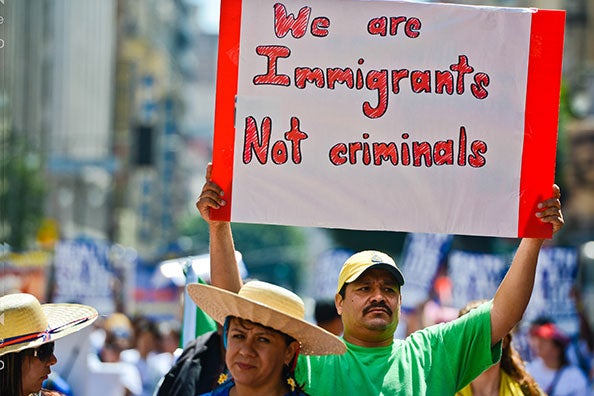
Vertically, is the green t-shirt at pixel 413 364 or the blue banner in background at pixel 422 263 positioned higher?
the green t-shirt at pixel 413 364

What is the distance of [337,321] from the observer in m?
7.03

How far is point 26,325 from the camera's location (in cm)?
445

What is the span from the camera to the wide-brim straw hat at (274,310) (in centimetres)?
439

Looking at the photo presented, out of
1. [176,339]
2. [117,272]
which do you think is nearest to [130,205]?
[117,272]

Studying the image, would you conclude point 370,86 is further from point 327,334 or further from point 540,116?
point 327,334

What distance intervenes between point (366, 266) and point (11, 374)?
1.46 meters

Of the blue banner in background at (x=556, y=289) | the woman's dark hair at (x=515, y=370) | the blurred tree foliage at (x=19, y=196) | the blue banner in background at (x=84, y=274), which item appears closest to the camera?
the woman's dark hair at (x=515, y=370)

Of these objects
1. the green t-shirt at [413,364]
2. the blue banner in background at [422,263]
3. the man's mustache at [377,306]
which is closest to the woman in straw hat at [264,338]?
the green t-shirt at [413,364]

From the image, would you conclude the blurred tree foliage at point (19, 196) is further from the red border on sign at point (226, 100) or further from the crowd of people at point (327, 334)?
the crowd of people at point (327, 334)

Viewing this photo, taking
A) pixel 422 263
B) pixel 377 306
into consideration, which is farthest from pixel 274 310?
pixel 422 263

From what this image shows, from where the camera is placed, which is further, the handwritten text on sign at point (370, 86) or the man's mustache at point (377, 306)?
the handwritten text on sign at point (370, 86)

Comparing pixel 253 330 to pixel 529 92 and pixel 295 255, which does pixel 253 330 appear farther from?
pixel 295 255

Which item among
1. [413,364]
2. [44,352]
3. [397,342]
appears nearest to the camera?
[44,352]

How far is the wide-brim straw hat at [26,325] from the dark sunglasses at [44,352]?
1.3 inches
